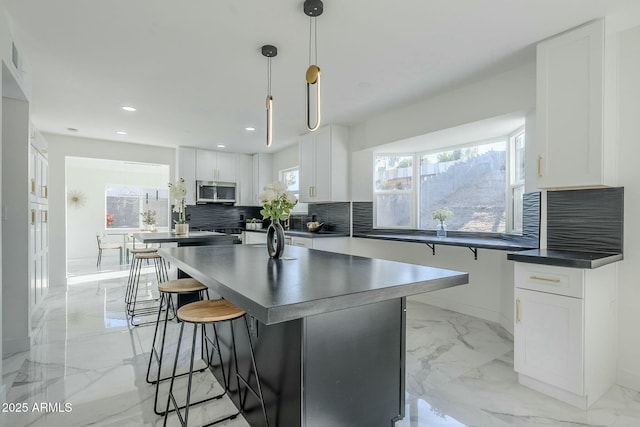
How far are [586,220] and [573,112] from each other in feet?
2.59

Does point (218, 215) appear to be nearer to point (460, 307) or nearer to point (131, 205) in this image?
point (131, 205)

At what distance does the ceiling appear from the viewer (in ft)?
6.49

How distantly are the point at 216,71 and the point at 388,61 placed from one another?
4.96ft

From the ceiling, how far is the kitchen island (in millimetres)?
1599

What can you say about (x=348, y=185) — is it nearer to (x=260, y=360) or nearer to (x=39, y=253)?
(x=260, y=360)

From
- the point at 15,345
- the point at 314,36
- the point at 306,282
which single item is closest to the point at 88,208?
the point at 15,345

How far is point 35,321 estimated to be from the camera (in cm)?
349

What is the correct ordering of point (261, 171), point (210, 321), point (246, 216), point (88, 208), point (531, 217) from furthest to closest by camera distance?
point (88, 208) < point (246, 216) < point (261, 171) < point (531, 217) < point (210, 321)

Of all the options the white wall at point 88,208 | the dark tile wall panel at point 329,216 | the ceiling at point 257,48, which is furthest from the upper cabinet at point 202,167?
the white wall at point 88,208

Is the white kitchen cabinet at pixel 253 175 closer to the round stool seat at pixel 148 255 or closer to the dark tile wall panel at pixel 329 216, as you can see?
the dark tile wall panel at pixel 329 216

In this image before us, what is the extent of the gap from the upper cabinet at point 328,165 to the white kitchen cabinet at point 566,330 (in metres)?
2.75

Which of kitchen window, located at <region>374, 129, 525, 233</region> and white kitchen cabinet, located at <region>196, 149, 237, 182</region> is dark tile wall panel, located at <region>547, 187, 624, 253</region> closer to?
kitchen window, located at <region>374, 129, 525, 233</region>

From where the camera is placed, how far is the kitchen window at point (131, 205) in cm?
881

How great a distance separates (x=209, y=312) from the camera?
5.48 ft
